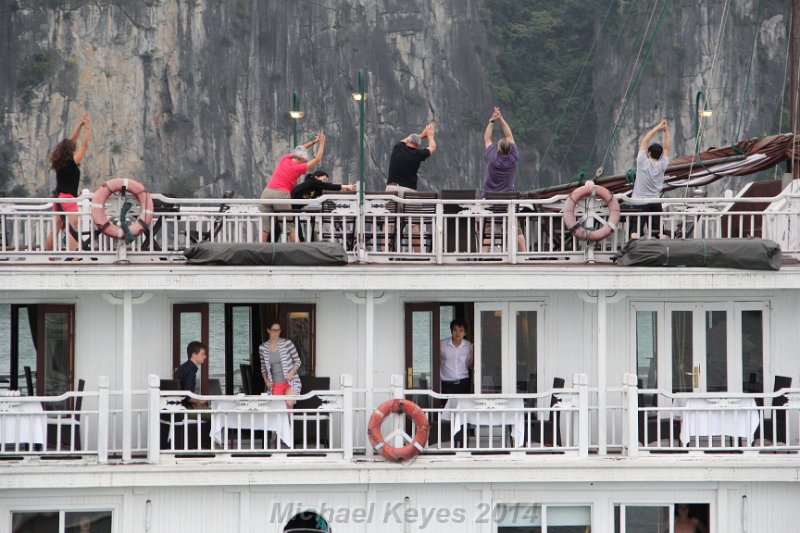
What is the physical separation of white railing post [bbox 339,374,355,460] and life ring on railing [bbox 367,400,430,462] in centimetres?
21

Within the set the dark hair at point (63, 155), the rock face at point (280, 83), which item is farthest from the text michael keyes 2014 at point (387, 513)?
the rock face at point (280, 83)

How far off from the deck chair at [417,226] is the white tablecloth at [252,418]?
90.9 inches

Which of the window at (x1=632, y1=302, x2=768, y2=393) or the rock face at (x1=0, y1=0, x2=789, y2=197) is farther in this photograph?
the rock face at (x1=0, y1=0, x2=789, y2=197)

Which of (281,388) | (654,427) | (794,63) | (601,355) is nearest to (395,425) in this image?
(281,388)

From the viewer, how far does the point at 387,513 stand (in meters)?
12.1

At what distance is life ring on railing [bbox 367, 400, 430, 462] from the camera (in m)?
11.8

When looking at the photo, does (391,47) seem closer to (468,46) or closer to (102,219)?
(468,46)

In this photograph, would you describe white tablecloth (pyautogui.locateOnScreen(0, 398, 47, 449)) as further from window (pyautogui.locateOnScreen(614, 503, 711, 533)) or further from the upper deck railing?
window (pyautogui.locateOnScreen(614, 503, 711, 533))

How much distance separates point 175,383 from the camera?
→ 40.1 ft

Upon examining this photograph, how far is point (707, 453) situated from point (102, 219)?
686 cm

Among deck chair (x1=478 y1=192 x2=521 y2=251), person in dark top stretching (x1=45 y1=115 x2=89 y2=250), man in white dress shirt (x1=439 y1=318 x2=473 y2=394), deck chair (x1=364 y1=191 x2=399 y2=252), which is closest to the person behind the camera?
deck chair (x1=364 y1=191 x2=399 y2=252)

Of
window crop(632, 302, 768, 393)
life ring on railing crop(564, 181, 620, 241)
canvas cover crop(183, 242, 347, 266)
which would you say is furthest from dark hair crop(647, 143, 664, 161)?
canvas cover crop(183, 242, 347, 266)

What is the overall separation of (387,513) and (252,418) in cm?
175

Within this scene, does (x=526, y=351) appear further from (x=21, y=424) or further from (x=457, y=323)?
(x=21, y=424)
